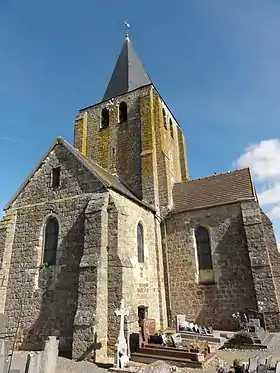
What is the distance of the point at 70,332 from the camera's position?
10070mm

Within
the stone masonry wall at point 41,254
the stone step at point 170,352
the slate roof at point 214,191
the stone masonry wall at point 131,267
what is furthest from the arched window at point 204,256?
the stone masonry wall at point 41,254

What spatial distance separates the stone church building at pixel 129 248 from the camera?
33.1ft

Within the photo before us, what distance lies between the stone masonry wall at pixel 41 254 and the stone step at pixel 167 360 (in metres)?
2.57

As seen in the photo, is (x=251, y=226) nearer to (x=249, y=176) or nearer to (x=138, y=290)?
(x=249, y=176)

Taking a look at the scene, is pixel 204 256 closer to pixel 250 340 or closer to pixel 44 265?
pixel 250 340

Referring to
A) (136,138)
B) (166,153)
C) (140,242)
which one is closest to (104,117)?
(136,138)

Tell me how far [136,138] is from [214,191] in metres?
5.98

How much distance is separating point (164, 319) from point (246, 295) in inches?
157

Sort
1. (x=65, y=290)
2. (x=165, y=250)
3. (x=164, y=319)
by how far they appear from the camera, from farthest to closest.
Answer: (x=165, y=250)
(x=164, y=319)
(x=65, y=290)

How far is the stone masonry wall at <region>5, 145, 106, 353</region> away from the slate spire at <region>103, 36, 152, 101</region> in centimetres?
915

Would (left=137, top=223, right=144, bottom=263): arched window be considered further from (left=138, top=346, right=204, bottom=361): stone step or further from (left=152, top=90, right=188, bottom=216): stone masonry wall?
(left=138, top=346, right=204, bottom=361): stone step

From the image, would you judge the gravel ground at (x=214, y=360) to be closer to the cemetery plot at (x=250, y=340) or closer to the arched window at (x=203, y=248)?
the cemetery plot at (x=250, y=340)

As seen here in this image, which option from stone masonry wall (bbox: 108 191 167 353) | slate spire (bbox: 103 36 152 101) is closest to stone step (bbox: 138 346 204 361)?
stone masonry wall (bbox: 108 191 167 353)

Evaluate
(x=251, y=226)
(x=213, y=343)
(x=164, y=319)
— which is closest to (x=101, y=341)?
(x=213, y=343)
